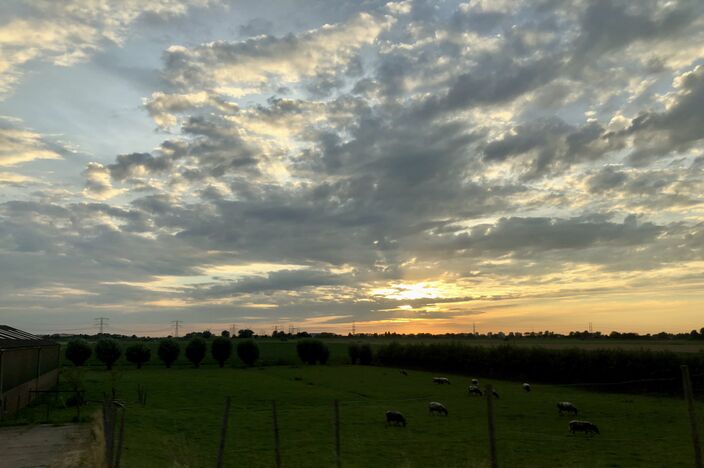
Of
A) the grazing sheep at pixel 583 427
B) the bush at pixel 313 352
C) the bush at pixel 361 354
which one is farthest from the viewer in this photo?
the bush at pixel 361 354

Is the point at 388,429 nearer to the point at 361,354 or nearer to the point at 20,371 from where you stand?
the point at 20,371

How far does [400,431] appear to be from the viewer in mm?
31469

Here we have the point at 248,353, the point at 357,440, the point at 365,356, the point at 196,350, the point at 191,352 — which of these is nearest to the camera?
the point at 357,440

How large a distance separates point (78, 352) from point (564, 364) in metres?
84.5

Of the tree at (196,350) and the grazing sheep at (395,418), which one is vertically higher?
the tree at (196,350)

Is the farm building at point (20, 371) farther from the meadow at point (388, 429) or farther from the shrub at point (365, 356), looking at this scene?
the shrub at point (365, 356)

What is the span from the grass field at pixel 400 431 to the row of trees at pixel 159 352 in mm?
54285

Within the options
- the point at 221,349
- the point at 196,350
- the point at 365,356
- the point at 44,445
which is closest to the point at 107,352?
the point at 196,350

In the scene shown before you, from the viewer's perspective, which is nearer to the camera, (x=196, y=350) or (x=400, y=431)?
(x=400, y=431)

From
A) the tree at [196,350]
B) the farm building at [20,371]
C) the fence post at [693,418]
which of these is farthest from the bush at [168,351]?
the fence post at [693,418]

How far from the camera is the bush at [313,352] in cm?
11650

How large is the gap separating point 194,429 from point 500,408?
23.2m

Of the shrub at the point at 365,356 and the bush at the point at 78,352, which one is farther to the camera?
the shrub at the point at 365,356

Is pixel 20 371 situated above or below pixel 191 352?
below
